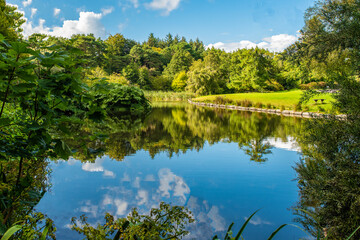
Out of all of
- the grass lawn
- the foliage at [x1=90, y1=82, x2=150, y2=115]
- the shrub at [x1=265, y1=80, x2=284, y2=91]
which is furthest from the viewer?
the shrub at [x1=265, y1=80, x2=284, y2=91]

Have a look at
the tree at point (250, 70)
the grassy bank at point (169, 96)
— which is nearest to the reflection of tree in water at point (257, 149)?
the tree at point (250, 70)

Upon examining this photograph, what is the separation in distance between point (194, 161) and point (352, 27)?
12.5ft

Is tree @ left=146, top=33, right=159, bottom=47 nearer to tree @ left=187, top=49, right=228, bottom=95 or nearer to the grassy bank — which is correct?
tree @ left=187, top=49, right=228, bottom=95

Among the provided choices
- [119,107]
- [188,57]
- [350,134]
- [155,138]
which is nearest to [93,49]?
[188,57]

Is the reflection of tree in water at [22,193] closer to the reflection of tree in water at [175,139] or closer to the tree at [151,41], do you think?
the reflection of tree in water at [175,139]

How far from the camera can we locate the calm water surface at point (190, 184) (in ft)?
9.28

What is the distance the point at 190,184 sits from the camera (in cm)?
389

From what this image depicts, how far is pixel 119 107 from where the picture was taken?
53.0ft

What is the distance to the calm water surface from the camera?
283 cm

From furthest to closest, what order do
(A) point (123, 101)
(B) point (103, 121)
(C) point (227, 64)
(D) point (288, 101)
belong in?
(C) point (227, 64) < (D) point (288, 101) < (A) point (123, 101) < (B) point (103, 121)

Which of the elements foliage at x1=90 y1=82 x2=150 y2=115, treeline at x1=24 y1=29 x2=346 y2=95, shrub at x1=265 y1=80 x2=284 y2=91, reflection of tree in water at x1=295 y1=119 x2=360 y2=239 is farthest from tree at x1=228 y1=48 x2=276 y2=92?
reflection of tree in water at x1=295 y1=119 x2=360 y2=239

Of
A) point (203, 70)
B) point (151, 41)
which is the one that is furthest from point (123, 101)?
point (151, 41)

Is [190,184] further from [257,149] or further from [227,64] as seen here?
[227,64]

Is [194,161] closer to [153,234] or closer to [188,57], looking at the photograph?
[153,234]
